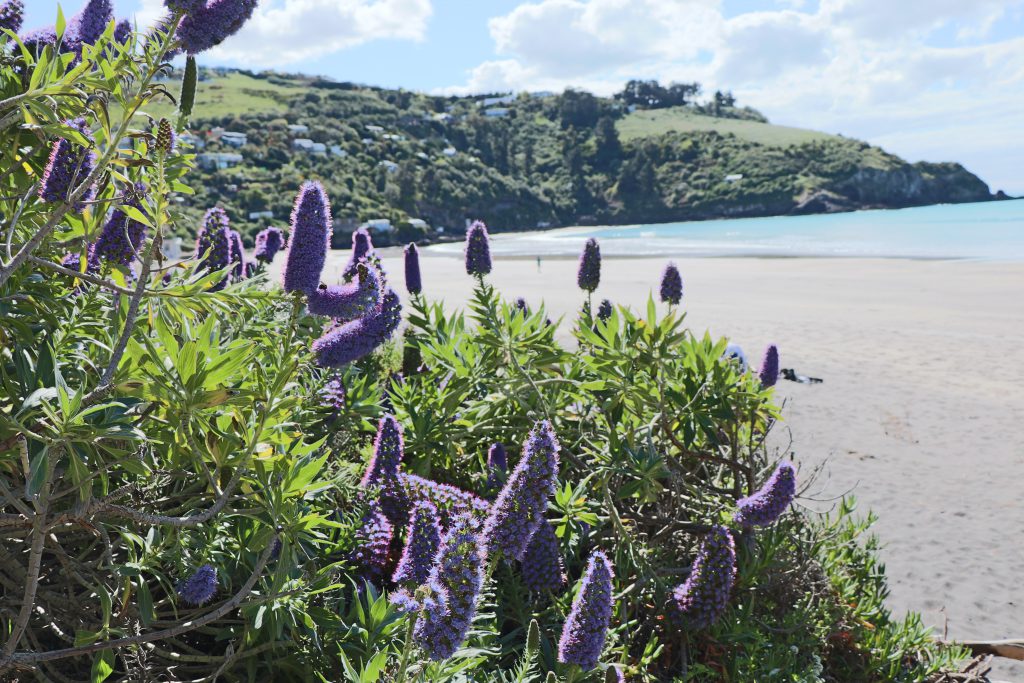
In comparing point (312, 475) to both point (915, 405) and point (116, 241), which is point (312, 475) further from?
point (915, 405)

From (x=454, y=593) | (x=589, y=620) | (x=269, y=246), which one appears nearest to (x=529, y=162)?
(x=269, y=246)

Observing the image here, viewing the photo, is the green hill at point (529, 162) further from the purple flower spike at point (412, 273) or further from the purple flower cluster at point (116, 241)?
the purple flower cluster at point (116, 241)

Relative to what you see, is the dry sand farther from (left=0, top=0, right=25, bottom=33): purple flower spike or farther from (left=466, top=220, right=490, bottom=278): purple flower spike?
(left=0, top=0, right=25, bottom=33): purple flower spike

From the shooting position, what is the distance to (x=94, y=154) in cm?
158

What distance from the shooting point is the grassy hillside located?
126500 millimetres

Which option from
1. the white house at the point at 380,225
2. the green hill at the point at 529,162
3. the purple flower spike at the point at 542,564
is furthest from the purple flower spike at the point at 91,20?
the green hill at the point at 529,162

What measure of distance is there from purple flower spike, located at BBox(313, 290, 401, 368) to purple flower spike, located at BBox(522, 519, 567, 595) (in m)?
0.83

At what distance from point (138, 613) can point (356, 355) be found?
1015 mm

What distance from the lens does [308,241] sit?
2.30 metres

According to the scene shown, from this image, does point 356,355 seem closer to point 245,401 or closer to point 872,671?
point 245,401

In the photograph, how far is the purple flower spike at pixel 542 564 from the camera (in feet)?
7.18

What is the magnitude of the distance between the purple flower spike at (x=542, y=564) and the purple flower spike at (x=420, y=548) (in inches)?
21.5

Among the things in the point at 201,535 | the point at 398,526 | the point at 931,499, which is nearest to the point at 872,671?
the point at 398,526

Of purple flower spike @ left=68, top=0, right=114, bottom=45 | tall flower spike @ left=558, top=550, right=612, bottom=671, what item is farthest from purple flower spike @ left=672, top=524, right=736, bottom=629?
purple flower spike @ left=68, top=0, right=114, bottom=45
